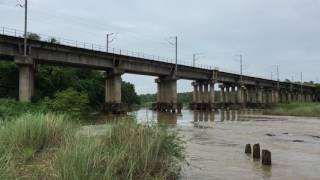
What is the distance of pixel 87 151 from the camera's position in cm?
846

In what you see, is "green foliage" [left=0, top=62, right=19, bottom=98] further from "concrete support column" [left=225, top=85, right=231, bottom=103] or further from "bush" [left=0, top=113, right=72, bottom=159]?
"concrete support column" [left=225, top=85, right=231, bottom=103]

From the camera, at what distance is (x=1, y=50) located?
5431 centimetres

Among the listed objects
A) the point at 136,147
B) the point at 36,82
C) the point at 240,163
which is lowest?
the point at 240,163

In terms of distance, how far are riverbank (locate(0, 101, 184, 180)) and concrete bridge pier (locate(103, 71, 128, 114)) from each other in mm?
58353

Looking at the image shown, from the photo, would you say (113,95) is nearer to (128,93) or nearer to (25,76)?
(25,76)

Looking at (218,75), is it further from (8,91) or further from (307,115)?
(8,91)

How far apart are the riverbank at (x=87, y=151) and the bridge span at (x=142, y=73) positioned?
143ft

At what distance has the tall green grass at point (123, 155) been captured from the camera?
7.90 meters

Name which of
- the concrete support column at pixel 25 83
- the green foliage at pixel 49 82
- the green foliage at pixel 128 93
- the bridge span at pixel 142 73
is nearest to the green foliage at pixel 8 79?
the green foliage at pixel 49 82

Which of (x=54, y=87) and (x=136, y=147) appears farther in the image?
(x=54, y=87)

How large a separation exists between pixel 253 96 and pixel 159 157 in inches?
5599

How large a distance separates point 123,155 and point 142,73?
7552 centimetres

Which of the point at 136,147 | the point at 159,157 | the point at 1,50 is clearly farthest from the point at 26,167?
the point at 1,50

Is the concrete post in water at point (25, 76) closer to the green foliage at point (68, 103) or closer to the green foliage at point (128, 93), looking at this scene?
the green foliage at point (68, 103)
